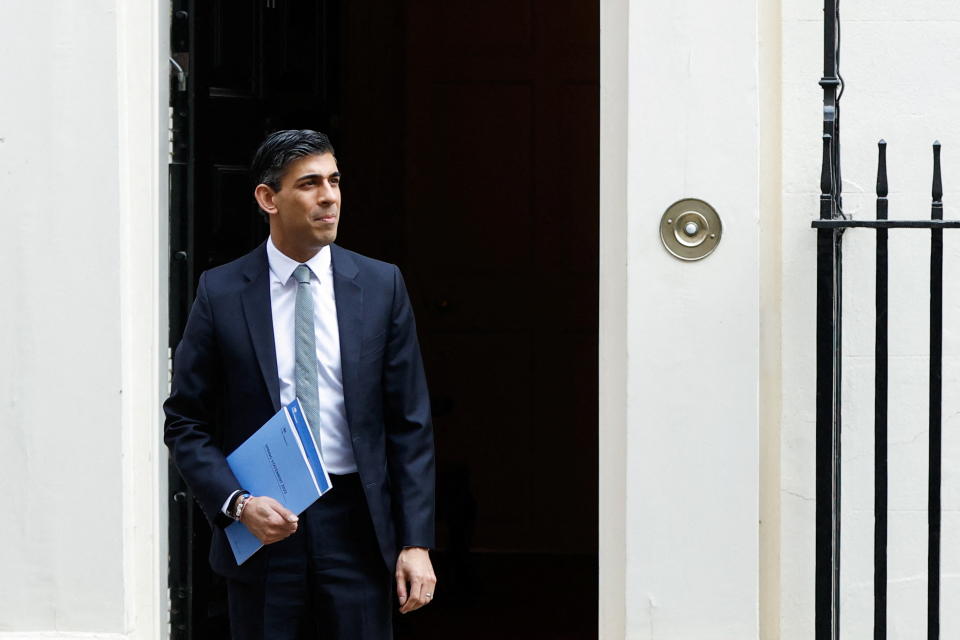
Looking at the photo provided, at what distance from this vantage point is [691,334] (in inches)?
154

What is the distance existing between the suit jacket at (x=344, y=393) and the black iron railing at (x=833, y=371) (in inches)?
39.6

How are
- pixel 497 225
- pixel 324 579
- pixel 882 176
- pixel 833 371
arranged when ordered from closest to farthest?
pixel 324 579 → pixel 882 176 → pixel 833 371 → pixel 497 225

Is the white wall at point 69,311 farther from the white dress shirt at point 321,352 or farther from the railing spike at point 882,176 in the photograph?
the railing spike at point 882,176

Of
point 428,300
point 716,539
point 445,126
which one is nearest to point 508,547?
point 428,300

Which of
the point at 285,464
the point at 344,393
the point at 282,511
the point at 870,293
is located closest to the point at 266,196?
the point at 344,393

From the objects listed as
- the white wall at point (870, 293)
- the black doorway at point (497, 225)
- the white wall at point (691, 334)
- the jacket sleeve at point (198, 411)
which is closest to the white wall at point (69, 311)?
the jacket sleeve at point (198, 411)

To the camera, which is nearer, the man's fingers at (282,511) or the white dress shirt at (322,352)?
the man's fingers at (282,511)

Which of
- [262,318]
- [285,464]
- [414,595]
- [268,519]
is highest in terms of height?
[262,318]

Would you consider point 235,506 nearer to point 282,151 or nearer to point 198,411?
point 198,411

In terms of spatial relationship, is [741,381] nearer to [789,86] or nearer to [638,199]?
[638,199]

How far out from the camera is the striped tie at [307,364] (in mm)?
3236

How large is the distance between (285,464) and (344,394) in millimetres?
214

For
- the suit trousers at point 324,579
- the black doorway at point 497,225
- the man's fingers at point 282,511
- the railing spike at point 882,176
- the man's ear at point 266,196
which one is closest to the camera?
the man's fingers at point 282,511

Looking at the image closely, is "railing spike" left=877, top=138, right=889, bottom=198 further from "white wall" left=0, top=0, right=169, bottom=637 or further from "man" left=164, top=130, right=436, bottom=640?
"white wall" left=0, top=0, right=169, bottom=637
